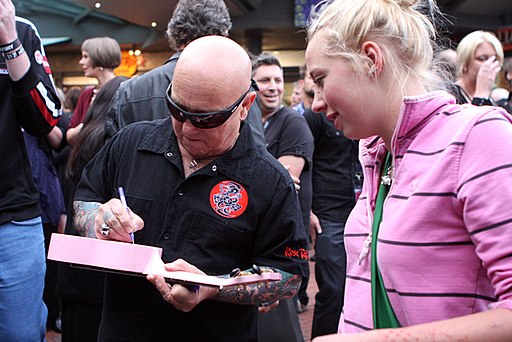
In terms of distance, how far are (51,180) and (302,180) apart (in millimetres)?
2081

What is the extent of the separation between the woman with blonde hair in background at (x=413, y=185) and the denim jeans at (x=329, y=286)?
2.90m

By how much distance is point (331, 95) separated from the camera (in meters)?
1.49

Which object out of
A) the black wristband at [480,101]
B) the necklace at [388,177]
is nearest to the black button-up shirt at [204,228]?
the necklace at [388,177]

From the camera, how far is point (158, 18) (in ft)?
53.6

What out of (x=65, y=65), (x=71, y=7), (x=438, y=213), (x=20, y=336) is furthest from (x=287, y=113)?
(x=65, y=65)

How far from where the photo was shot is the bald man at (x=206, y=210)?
189 cm

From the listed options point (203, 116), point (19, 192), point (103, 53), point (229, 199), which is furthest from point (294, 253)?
point (103, 53)

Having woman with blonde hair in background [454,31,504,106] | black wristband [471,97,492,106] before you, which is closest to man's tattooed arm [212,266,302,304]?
black wristband [471,97,492,106]

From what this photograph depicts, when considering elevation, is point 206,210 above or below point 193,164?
below

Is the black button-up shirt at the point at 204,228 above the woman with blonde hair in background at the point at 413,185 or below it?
below

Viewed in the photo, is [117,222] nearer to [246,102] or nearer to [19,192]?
[246,102]

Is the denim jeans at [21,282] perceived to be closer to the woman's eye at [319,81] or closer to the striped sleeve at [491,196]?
the woman's eye at [319,81]

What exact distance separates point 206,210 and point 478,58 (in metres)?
3.06

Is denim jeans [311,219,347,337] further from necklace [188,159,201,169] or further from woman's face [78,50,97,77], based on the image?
necklace [188,159,201,169]
